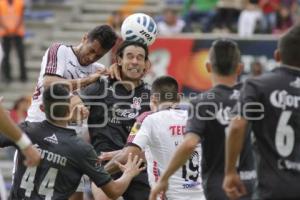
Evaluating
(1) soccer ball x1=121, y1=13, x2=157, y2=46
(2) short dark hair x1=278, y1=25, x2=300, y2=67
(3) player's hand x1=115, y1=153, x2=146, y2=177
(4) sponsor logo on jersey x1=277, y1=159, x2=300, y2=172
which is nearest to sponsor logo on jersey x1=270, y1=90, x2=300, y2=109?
(2) short dark hair x1=278, y1=25, x2=300, y2=67

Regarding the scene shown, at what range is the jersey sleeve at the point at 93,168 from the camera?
855 centimetres

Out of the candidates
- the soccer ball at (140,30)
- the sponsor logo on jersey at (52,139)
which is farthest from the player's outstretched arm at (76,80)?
the sponsor logo on jersey at (52,139)

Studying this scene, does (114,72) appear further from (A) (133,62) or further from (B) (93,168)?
(B) (93,168)

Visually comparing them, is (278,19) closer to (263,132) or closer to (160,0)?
(160,0)

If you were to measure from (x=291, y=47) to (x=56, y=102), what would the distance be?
2.08 m

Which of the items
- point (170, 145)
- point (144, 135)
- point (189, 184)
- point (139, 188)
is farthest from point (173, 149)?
point (139, 188)

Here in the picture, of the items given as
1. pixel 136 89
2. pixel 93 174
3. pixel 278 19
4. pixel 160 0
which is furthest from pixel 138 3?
pixel 93 174

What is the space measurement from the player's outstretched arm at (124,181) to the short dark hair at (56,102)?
2.77 ft

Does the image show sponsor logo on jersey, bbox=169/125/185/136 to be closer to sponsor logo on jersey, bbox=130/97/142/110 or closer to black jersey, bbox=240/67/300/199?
sponsor logo on jersey, bbox=130/97/142/110

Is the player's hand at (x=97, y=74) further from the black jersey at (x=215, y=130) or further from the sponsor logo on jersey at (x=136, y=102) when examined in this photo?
the black jersey at (x=215, y=130)

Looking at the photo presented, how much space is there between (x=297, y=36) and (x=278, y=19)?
477 inches

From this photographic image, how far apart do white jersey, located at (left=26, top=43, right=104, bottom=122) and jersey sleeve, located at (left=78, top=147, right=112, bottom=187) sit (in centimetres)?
187

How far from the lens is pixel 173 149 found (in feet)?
30.9

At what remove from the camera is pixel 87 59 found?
34.6 feet
